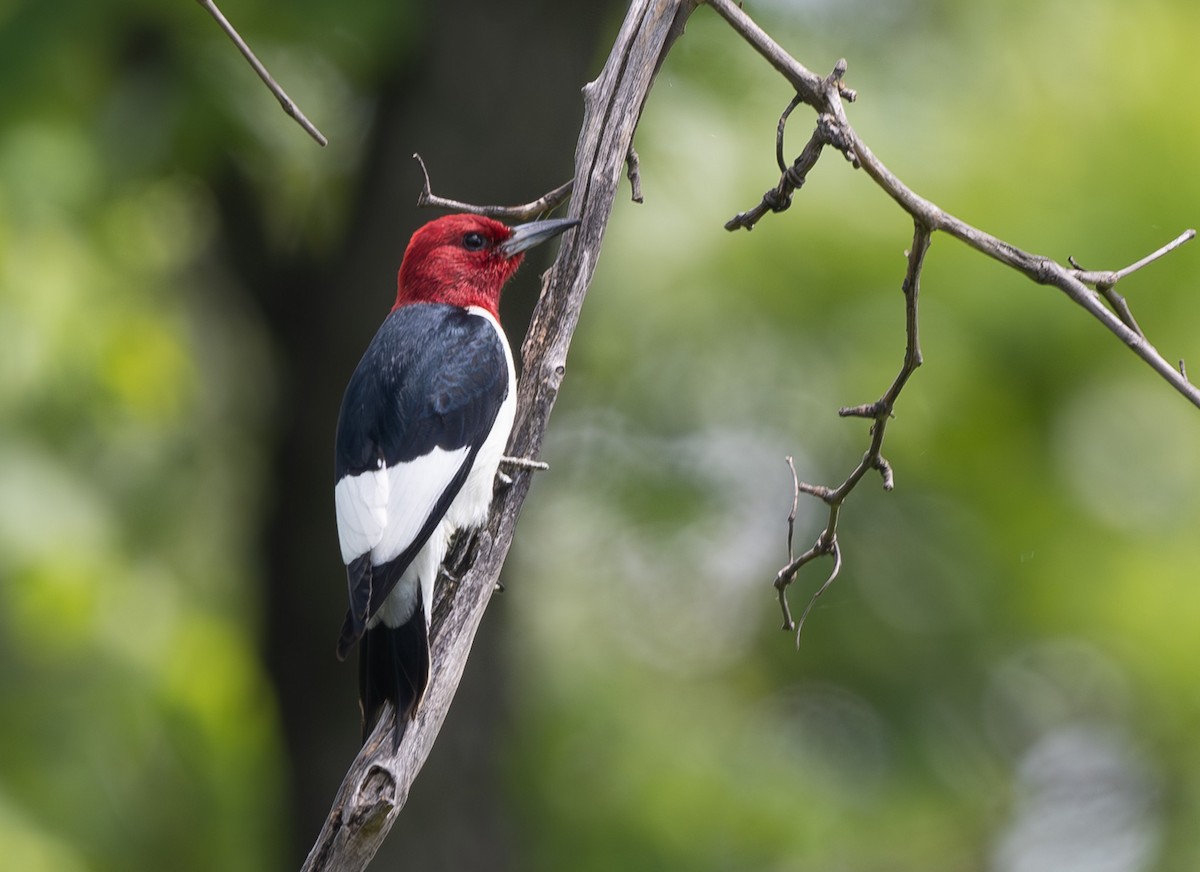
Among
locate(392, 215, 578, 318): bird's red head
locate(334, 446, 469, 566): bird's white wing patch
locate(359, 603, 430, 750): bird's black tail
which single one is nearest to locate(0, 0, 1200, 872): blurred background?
locate(392, 215, 578, 318): bird's red head

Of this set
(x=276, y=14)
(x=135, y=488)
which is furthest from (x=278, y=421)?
(x=276, y=14)

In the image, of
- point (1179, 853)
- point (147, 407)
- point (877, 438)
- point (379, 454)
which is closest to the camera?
point (877, 438)

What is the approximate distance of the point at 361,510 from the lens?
3258 mm

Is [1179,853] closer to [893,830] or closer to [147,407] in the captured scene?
[893,830]

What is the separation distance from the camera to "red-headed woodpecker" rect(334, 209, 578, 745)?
2916 millimetres

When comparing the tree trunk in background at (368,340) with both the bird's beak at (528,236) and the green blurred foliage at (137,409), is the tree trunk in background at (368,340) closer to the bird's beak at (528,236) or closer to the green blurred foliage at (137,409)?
the green blurred foliage at (137,409)

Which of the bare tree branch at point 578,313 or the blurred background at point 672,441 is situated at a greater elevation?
the blurred background at point 672,441

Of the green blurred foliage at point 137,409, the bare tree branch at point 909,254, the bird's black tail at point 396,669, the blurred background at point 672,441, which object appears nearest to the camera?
the bare tree branch at point 909,254

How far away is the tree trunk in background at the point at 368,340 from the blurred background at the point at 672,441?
21 millimetres

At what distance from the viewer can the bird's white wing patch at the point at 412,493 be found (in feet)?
9.95

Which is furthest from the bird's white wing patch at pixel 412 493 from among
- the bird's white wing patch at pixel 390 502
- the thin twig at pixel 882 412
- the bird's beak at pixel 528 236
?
the thin twig at pixel 882 412

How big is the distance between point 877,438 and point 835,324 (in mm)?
4224

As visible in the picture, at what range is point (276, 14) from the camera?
5.70 meters

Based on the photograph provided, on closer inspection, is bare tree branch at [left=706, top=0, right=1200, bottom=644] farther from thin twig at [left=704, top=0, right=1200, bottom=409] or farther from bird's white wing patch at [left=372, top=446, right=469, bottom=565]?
bird's white wing patch at [left=372, top=446, right=469, bottom=565]
